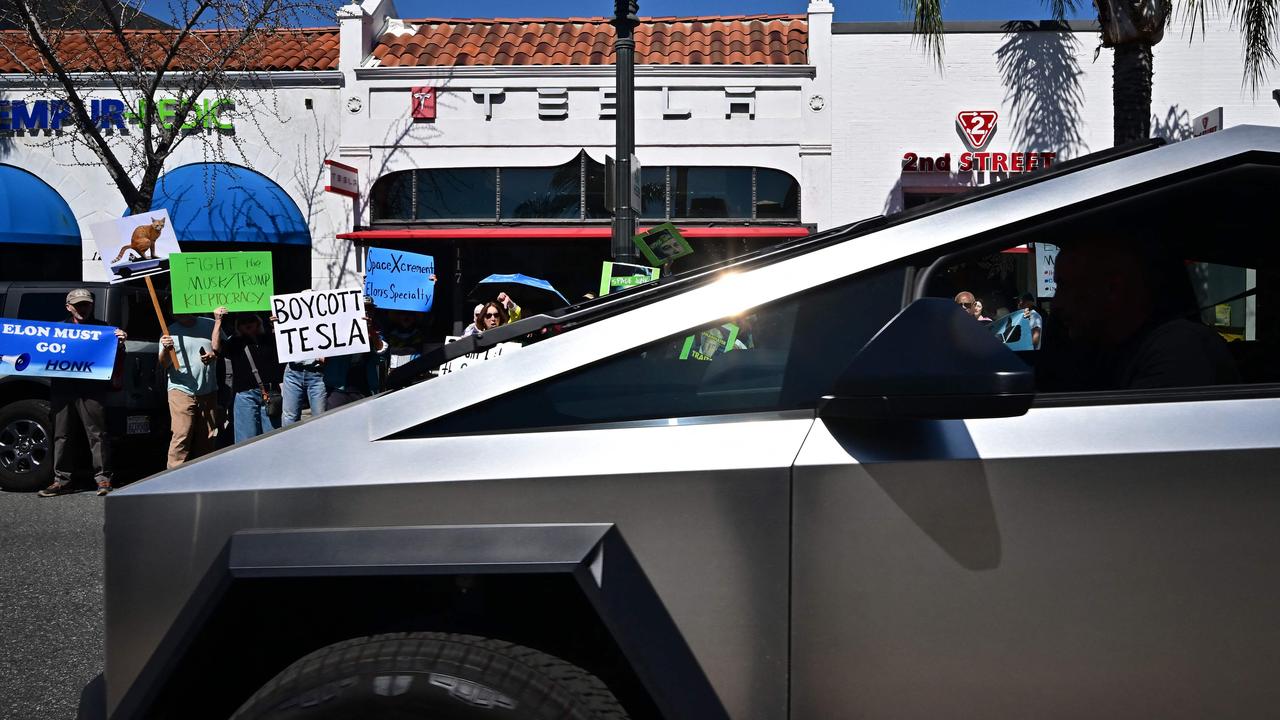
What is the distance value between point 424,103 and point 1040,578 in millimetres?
15106

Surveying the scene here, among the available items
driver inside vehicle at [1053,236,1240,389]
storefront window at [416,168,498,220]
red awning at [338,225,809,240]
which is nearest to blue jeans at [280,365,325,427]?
red awning at [338,225,809,240]

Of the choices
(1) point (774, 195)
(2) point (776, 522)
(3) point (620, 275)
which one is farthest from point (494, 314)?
(1) point (774, 195)

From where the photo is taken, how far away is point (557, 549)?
159 cm

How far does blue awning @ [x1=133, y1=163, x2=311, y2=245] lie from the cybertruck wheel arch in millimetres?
14107

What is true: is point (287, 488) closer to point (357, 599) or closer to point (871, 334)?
point (357, 599)

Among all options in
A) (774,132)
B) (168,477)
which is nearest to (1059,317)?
(168,477)

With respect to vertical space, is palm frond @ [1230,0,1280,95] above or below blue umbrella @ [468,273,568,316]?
above

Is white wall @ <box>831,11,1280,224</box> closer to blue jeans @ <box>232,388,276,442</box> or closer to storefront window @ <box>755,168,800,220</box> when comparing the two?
storefront window @ <box>755,168,800,220</box>

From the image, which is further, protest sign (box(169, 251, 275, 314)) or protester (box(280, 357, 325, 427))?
protester (box(280, 357, 325, 427))

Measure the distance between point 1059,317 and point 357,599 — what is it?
1571 millimetres

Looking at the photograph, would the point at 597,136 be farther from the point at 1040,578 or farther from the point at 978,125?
the point at 1040,578

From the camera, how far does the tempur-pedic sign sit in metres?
15.0

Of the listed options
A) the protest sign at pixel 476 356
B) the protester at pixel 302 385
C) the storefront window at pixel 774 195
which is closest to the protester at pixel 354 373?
the protester at pixel 302 385

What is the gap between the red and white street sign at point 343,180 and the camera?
14352 mm
